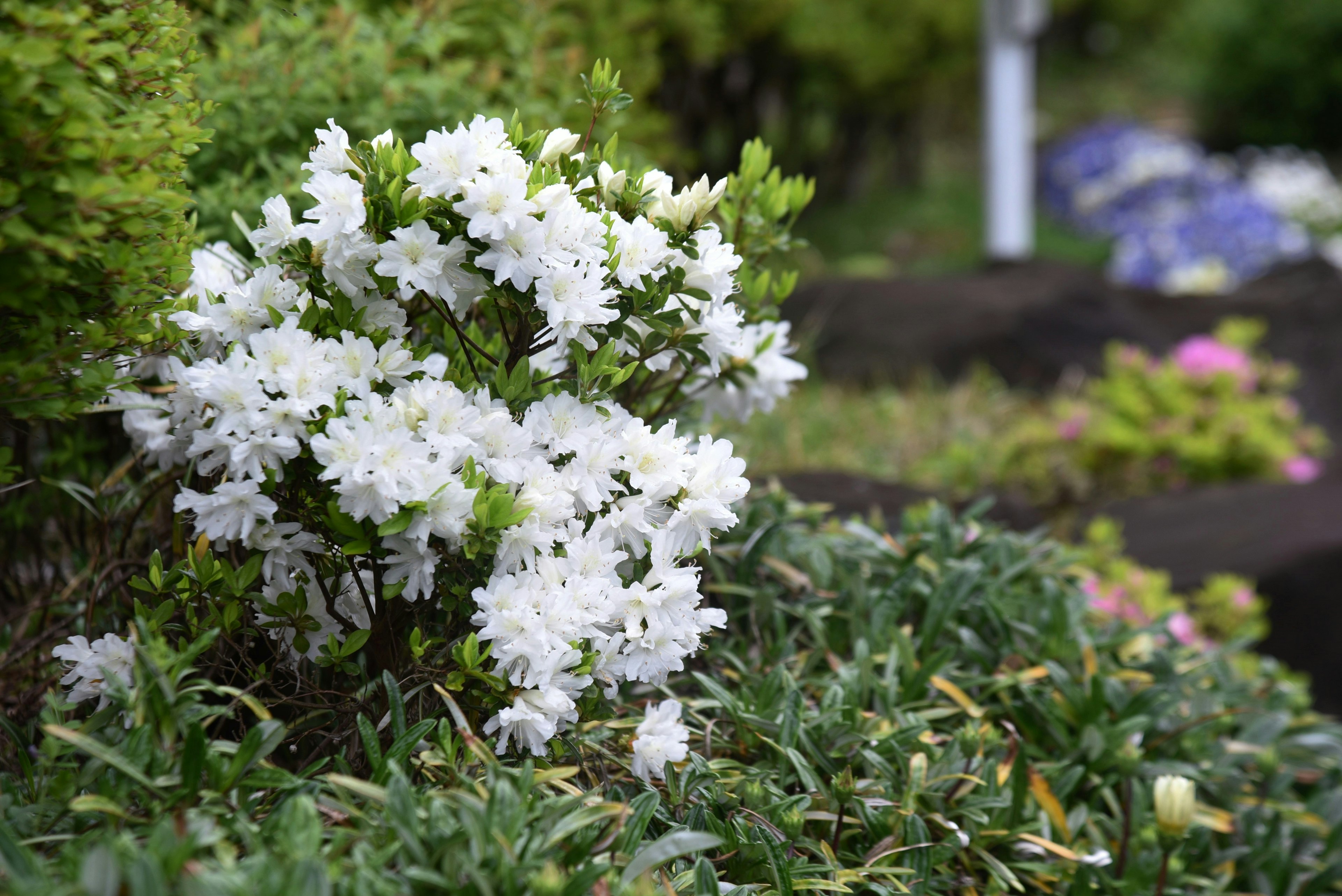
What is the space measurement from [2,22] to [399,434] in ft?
2.04

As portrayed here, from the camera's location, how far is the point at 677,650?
1407mm

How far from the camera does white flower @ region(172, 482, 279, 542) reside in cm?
133

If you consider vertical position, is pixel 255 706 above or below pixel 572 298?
below

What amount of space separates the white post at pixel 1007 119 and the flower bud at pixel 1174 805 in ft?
20.6

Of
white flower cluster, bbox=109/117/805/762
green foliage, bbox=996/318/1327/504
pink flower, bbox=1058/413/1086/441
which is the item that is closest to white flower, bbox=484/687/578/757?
white flower cluster, bbox=109/117/805/762

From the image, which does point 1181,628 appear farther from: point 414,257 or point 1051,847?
point 414,257

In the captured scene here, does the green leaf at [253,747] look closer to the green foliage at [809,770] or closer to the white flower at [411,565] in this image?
the green foliage at [809,770]

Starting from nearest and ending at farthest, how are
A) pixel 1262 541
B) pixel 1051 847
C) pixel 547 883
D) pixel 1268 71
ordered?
pixel 547 883, pixel 1051 847, pixel 1262 541, pixel 1268 71

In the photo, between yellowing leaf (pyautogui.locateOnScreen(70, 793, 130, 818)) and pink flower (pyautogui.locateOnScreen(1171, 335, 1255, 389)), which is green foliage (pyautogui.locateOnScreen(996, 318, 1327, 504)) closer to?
pink flower (pyautogui.locateOnScreen(1171, 335, 1255, 389))

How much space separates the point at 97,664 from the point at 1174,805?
5.49 feet

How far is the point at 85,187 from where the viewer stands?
1183mm

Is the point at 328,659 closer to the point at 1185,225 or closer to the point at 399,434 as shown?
the point at 399,434

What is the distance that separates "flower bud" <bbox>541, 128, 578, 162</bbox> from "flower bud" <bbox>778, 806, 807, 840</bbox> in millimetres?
1030

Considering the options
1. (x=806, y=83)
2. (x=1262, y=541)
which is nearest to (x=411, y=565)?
(x=1262, y=541)
